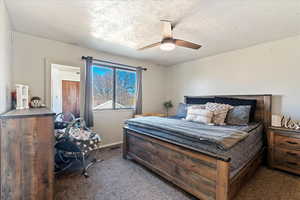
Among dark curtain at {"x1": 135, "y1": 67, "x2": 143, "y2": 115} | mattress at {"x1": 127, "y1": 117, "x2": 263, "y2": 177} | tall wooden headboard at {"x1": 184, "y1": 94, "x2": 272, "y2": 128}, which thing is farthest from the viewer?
dark curtain at {"x1": 135, "y1": 67, "x2": 143, "y2": 115}

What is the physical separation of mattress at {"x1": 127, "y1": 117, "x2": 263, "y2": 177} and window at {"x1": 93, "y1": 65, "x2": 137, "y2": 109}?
1.50 m

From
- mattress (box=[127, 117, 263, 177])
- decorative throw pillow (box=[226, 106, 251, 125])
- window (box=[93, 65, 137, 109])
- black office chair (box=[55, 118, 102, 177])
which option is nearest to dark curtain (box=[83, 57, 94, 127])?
window (box=[93, 65, 137, 109])

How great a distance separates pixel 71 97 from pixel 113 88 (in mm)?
1085

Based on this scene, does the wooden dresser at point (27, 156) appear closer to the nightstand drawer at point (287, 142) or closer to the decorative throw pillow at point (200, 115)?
the decorative throw pillow at point (200, 115)

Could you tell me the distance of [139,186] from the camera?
2023 millimetres

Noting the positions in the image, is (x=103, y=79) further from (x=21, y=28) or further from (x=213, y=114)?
(x=213, y=114)

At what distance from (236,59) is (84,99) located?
3621mm

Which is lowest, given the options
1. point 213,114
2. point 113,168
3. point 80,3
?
point 113,168

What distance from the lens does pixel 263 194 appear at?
1.87 metres

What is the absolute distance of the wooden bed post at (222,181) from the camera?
58.4 inches

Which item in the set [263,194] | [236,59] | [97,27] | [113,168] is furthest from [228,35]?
[113,168]

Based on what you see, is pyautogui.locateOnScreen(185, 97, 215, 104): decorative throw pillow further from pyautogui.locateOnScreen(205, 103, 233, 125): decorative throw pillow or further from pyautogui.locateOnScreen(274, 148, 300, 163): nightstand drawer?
pyautogui.locateOnScreen(274, 148, 300, 163): nightstand drawer

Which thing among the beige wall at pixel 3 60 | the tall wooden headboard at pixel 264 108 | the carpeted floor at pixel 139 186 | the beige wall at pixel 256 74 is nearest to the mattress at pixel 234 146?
the tall wooden headboard at pixel 264 108

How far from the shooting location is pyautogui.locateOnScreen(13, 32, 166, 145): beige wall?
259cm
